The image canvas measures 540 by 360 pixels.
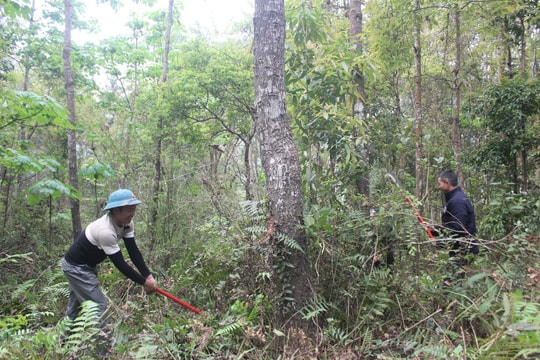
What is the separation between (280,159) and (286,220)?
1.95ft

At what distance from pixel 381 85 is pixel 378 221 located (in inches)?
308

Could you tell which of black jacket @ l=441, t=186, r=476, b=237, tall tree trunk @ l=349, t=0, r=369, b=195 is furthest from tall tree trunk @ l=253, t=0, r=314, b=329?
black jacket @ l=441, t=186, r=476, b=237

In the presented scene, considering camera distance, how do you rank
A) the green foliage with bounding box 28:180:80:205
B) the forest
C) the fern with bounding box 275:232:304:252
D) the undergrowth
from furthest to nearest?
the green foliage with bounding box 28:180:80:205 < the fern with bounding box 275:232:304:252 < the forest < the undergrowth

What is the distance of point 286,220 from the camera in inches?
133

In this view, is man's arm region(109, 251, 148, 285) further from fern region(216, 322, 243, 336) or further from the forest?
fern region(216, 322, 243, 336)

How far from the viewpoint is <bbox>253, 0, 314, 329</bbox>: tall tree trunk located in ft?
10.8

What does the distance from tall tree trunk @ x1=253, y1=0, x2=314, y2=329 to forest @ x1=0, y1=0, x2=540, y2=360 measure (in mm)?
15

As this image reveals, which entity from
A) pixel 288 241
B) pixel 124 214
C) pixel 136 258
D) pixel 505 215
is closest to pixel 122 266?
pixel 136 258

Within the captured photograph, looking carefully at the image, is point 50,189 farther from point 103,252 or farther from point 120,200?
point 120,200

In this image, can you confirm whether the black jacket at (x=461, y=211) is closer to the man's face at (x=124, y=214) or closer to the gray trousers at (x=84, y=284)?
the man's face at (x=124, y=214)

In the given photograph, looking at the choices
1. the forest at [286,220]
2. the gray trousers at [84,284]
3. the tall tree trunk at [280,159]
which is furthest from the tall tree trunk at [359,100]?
the gray trousers at [84,284]

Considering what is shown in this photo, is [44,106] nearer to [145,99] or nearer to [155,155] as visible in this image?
[155,155]

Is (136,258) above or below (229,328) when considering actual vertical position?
above

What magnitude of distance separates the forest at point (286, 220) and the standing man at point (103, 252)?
0.29 meters
